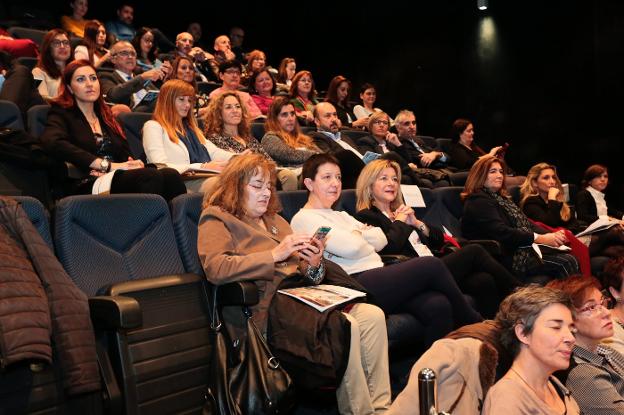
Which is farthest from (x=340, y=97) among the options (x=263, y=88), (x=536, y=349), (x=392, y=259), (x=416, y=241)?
(x=536, y=349)

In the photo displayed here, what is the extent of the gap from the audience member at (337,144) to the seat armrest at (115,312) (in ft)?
8.46

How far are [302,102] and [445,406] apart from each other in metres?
4.42

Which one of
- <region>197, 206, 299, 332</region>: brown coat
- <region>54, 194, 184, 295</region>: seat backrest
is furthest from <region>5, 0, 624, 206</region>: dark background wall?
<region>54, 194, 184, 295</region>: seat backrest

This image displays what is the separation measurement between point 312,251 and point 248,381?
1.87ft

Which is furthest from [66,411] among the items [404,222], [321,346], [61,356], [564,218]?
[564,218]

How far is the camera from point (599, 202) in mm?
5617

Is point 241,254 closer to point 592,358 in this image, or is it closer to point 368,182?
point 368,182

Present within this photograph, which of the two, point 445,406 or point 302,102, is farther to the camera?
point 302,102

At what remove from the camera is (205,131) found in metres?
4.31

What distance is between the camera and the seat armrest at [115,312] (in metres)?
1.91

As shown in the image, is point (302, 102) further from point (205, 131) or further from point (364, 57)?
point (364, 57)

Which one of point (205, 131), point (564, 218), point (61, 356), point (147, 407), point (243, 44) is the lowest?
point (564, 218)

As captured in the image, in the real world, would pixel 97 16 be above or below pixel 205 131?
above

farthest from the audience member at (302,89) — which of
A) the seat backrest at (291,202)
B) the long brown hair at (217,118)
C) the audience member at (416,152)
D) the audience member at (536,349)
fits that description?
the audience member at (536,349)
